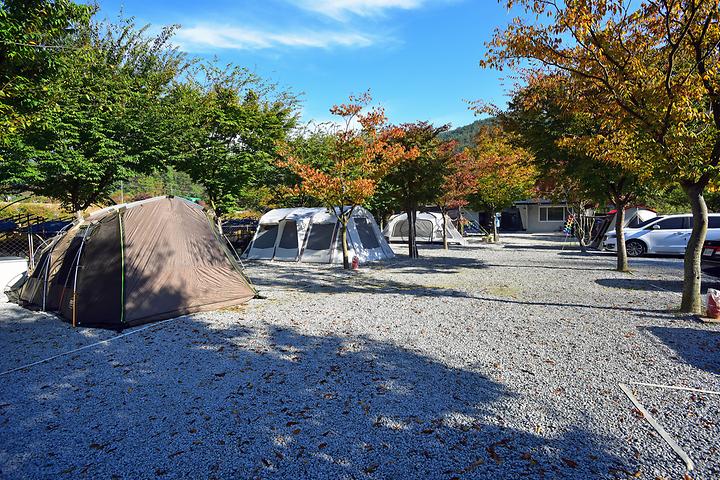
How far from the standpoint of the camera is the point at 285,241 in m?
14.2

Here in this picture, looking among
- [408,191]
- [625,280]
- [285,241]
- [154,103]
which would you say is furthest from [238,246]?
[625,280]

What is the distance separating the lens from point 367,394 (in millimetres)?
3576

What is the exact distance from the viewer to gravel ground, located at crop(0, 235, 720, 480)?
2.62 m

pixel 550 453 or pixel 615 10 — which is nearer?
pixel 550 453

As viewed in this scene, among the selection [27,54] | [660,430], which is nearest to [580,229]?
[660,430]

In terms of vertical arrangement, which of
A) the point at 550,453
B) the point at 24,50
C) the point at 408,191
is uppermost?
the point at 24,50

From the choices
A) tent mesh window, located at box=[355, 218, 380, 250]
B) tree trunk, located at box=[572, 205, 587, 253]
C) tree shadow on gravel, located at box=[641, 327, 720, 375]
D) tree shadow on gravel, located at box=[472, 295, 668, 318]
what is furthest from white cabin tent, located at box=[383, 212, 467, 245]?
tree shadow on gravel, located at box=[641, 327, 720, 375]

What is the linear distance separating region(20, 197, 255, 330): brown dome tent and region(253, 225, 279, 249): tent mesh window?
7062mm

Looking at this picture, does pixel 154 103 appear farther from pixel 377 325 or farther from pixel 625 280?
pixel 625 280

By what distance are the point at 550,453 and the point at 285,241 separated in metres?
12.2

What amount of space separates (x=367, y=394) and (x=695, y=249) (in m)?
5.34

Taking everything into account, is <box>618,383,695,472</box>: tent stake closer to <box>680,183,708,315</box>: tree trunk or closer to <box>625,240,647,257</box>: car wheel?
<box>680,183,708,315</box>: tree trunk

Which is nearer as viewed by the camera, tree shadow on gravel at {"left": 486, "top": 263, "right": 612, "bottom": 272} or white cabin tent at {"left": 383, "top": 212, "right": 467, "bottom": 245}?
tree shadow on gravel at {"left": 486, "top": 263, "right": 612, "bottom": 272}

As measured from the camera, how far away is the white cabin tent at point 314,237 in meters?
13.4
